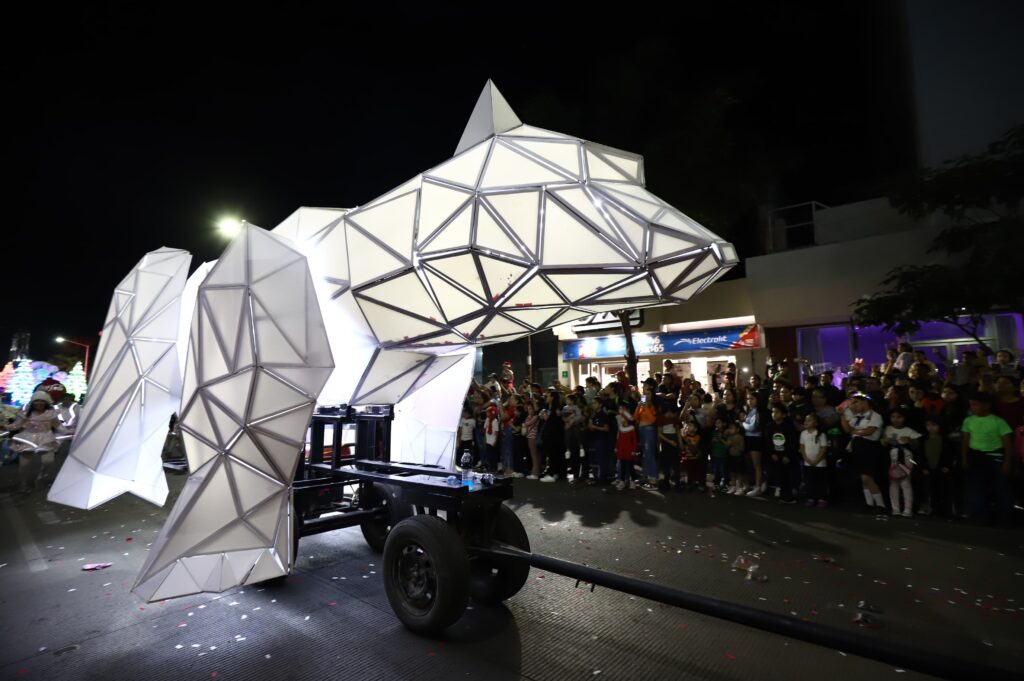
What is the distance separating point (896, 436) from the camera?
21.3 ft

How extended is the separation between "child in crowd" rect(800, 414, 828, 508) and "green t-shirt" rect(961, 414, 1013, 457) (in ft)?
4.92

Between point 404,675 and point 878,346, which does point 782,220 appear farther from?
point 404,675

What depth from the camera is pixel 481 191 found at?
11.1 ft

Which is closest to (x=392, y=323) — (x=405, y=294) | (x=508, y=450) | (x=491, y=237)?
(x=405, y=294)

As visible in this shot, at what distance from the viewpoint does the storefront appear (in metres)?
15.6

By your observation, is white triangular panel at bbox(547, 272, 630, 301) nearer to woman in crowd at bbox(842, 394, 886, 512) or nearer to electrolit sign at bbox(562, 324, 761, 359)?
→ woman in crowd at bbox(842, 394, 886, 512)

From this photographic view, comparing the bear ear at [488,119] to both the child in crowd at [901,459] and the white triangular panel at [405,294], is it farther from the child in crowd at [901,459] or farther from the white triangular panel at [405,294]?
the child in crowd at [901,459]

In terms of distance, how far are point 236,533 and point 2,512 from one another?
6784mm

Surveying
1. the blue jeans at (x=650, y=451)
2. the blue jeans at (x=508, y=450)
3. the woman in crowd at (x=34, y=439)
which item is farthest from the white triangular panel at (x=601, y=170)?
Answer: the woman in crowd at (x=34, y=439)

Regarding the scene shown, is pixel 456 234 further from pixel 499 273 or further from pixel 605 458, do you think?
pixel 605 458

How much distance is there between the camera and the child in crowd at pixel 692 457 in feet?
26.2

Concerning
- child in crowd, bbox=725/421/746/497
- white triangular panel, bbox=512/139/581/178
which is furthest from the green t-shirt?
white triangular panel, bbox=512/139/581/178

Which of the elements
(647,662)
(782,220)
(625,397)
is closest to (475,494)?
(647,662)

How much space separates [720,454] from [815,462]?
4.27ft
